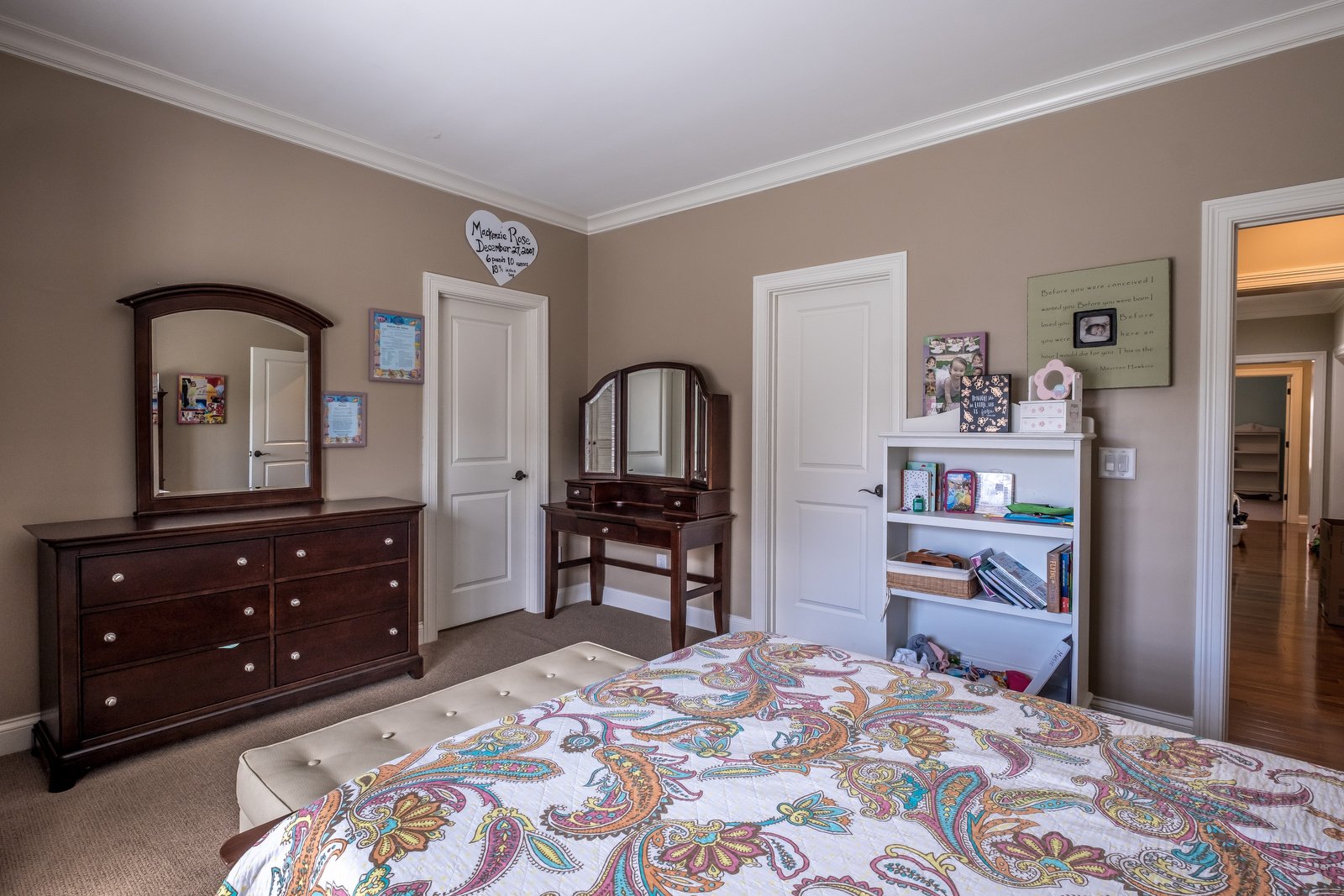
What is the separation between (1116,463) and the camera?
107 inches

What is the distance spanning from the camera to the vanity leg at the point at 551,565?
13.7 ft

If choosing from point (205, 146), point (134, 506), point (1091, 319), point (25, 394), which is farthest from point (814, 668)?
point (205, 146)

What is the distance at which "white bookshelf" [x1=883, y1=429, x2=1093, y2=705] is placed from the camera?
8.34 ft

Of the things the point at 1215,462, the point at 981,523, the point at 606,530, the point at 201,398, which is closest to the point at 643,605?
the point at 606,530

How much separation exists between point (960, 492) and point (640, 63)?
2.29 metres

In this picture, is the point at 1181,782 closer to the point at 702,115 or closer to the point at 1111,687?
the point at 1111,687

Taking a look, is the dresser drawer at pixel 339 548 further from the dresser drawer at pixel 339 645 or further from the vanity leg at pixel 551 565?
the vanity leg at pixel 551 565

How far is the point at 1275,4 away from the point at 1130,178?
633 millimetres

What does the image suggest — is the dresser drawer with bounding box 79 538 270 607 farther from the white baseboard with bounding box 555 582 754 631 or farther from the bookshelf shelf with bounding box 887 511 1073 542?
the bookshelf shelf with bounding box 887 511 1073 542

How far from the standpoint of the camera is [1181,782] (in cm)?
117

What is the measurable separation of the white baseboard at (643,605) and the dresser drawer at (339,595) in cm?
139

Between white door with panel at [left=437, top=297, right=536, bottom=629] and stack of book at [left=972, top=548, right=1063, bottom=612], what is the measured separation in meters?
2.75

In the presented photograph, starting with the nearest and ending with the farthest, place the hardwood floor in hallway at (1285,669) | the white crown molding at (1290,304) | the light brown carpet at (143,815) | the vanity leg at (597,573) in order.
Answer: the light brown carpet at (143,815), the hardwood floor in hallway at (1285,669), the vanity leg at (597,573), the white crown molding at (1290,304)

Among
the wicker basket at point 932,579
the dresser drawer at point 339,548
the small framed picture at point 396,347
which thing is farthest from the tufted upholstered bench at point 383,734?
the small framed picture at point 396,347
